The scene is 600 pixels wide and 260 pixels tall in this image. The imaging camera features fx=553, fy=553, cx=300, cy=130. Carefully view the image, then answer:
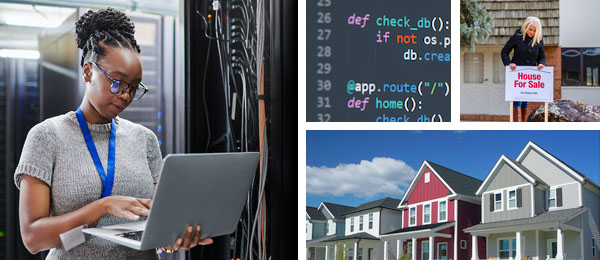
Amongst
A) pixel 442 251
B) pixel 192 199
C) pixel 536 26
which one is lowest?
pixel 442 251

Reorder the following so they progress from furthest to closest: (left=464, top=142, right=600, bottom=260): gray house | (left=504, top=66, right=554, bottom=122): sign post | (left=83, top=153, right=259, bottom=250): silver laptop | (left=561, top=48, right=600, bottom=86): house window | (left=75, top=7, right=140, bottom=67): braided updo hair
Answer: (left=561, top=48, right=600, bottom=86): house window, (left=504, top=66, right=554, bottom=122): sign post, (left=464, top=142, right=600, bottom=260): gray house, (left=75, top=7, right=140, bottom=67): braided updo hair, (left=83, top=153, right=259, bottom=250): silver laptop

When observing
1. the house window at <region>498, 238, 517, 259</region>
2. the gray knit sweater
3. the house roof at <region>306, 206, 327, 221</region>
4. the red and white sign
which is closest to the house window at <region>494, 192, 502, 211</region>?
the house window at <region>498, 238, 517, 259</region>

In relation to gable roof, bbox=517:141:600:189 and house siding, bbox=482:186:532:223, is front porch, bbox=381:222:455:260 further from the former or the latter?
gable roof, bbox=517:141:600:189

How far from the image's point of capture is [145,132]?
85.0 inches

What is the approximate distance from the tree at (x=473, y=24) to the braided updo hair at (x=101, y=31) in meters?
1.55

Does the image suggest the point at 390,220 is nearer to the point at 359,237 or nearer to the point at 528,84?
the point at 359,237

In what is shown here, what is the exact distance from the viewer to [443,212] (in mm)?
2580

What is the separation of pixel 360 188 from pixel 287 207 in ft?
1.17

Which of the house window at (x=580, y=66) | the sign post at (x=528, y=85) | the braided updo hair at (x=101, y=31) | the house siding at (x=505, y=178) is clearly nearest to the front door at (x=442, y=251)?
the house siding at (x=505, y=178)

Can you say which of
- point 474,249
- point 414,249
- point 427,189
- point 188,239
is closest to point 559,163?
point 474,249

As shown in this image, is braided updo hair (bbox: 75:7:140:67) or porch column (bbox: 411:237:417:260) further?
porch column (bbox: 411:237:417:260)

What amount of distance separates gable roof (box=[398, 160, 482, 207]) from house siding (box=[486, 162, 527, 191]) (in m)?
0.07

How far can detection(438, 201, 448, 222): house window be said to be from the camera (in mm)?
2576

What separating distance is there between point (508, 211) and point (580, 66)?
89cm
